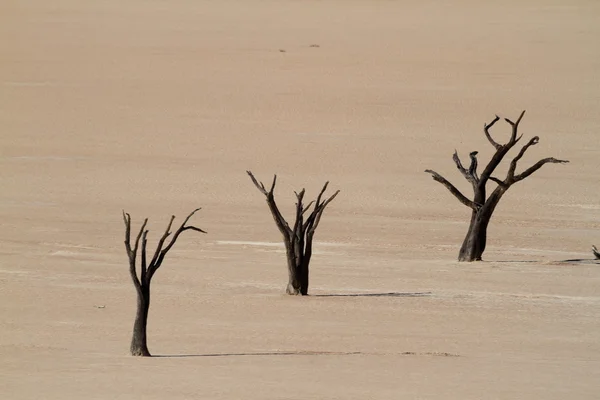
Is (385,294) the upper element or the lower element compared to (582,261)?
lower

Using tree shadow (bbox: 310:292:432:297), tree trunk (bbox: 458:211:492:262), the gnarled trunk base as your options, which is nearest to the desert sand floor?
tree shadow (bbox: 310:292:432:297)

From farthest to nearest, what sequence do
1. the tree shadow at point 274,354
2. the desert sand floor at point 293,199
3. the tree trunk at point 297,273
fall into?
1. the tree trunk at point 297,273
2. the tree shadow at point 274,354
3. the desert sand floor at point 293,199

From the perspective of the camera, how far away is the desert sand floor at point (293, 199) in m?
10.7

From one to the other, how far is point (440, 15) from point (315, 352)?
40696 mm

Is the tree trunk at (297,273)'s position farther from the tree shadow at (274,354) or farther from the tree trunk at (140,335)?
the tree trunk at (140,335)

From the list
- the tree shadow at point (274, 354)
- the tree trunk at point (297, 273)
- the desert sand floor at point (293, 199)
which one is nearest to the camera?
the desert sand floor at point (293, 199)

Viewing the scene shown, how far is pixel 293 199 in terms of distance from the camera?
22.9 metres

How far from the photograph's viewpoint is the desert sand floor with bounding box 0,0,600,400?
10.7m

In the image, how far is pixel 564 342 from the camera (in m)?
11.9

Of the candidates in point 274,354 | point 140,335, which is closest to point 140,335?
point 140,335

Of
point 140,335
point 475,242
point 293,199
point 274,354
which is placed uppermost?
point 293,199

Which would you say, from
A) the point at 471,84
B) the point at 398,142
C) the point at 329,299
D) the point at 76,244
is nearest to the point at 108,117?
the point at 398,142

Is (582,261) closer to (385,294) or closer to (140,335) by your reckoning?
(385,294)

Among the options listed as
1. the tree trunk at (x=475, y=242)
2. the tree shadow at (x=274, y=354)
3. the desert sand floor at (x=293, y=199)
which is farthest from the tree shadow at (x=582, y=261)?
the tree shadow at (x=274, y=354)
